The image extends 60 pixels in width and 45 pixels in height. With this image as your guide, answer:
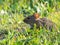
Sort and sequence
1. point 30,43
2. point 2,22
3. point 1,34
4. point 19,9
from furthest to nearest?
point 19,9 < point 2,22 < point 1,34 < point 30,43

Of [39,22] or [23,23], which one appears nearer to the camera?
[39,22]

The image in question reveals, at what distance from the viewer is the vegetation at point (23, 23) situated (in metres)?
4.71

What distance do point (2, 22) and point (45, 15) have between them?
3.54 ft

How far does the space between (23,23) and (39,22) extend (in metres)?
0.30

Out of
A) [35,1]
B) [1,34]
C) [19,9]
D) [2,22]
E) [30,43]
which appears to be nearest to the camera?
[30,43]

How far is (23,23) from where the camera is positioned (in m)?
5.46

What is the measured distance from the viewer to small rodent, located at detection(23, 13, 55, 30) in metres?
5.29

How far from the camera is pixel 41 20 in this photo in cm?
540

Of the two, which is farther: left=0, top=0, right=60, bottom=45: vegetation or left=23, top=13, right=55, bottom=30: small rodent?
left=23, top=13, right=55, bottom=30: small rodent

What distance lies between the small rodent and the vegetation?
99 millimetres

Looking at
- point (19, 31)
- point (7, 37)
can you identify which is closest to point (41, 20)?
point (19, 31)

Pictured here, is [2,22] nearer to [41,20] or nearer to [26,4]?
[41,20]

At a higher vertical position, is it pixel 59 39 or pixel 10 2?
pixel 10 2

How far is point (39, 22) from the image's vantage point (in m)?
5.36
